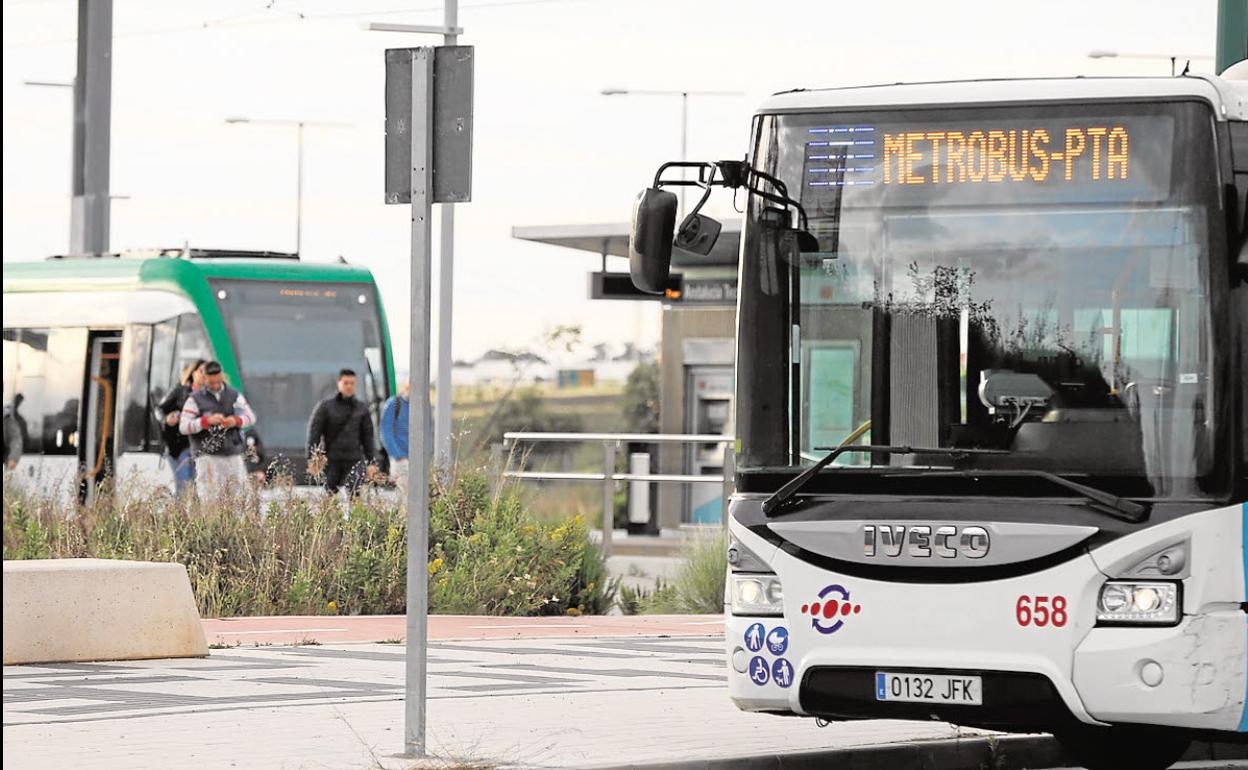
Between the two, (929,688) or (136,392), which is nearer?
(929,688)

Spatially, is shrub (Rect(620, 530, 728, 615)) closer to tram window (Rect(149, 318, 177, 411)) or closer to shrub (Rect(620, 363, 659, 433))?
tram window (Rect(149, 318, 177, 411))

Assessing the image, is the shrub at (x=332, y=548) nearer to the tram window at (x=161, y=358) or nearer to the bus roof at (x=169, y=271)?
the tram window at (x=161, y=358)

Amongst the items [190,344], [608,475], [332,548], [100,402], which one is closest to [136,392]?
[190,344]

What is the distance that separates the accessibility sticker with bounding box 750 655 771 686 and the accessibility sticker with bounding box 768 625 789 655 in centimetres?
6

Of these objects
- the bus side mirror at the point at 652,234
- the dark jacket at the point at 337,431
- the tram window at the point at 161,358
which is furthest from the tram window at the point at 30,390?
the bus side mirror at the point at 652,234

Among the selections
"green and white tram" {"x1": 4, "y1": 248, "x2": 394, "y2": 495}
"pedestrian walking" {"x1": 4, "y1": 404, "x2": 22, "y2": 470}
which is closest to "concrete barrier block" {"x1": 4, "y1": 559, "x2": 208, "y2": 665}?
"green and white tram" {"x1": 4, "y1": 248, "x2": 394, "y2": 495}

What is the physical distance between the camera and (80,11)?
2886cm

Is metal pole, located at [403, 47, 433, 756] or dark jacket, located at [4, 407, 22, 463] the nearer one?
metal pole, located at [403, 47, 433, 756]

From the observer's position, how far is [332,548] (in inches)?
711

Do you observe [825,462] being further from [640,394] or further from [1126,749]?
[640,394]

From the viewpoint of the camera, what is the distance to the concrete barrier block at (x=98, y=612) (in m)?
13.2

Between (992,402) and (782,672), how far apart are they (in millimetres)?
1331

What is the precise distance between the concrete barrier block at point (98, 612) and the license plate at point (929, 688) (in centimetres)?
609

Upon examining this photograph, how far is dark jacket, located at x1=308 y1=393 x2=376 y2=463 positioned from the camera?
22.9 m
